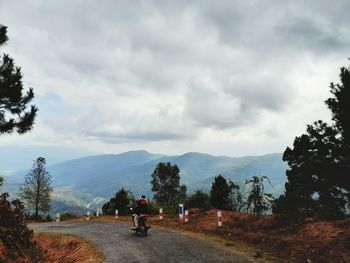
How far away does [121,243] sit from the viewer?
68.4 ft

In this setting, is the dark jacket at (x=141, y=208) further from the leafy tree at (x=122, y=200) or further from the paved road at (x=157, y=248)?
the leafy tree at (x=122, y=200)


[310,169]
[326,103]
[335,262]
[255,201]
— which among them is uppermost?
[326,103]

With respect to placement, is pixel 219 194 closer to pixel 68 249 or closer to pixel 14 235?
pixel 68 249

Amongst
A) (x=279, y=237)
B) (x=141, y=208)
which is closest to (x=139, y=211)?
(x=141, y=208)

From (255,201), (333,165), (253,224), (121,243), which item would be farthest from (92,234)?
(333,165)

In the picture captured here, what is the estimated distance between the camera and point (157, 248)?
18859mm

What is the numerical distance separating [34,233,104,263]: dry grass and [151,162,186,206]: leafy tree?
6788 cm

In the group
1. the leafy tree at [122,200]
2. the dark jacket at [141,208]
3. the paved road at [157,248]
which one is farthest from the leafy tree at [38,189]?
the dark jacket at [141,208]

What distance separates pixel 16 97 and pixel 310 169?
29358 millimetres

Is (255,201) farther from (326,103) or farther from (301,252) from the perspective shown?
(301,252)

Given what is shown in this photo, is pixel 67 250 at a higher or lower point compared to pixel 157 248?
lower

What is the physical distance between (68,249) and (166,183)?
2935 inches

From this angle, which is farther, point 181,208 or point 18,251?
point 181,208

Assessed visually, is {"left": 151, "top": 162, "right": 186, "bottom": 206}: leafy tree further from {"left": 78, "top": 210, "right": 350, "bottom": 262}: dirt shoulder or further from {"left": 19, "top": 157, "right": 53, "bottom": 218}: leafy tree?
{"left": 78, "top": 210, "right": 350, "bottom": 262}: dirt shoulder
